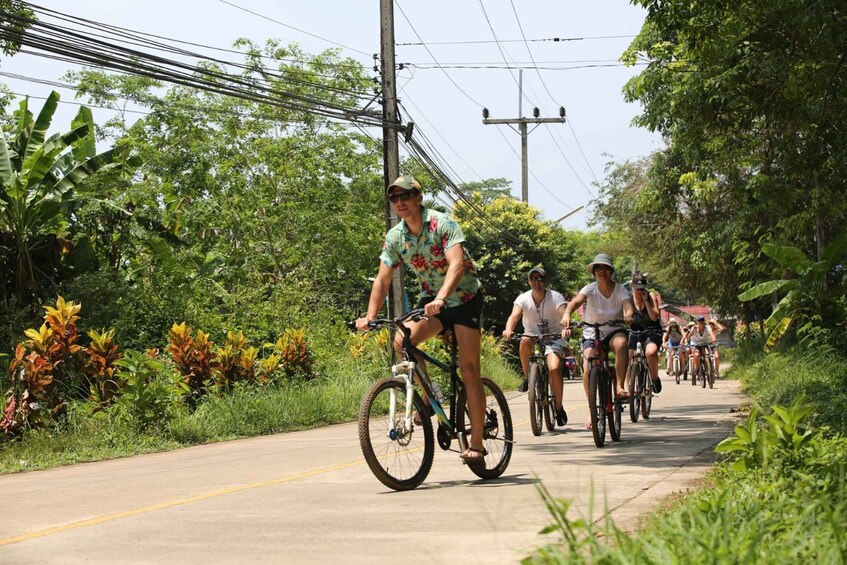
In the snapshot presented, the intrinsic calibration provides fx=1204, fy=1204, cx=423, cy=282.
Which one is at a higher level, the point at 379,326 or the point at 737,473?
the point at 379,326

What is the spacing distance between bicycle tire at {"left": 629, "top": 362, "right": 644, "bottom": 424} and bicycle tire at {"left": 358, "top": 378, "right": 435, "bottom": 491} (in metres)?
7.15

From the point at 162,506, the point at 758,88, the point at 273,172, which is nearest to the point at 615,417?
the point at 758,88

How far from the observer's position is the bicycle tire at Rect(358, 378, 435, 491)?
8.19 m

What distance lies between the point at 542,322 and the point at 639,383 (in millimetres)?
2309

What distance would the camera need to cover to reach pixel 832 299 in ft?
67.2

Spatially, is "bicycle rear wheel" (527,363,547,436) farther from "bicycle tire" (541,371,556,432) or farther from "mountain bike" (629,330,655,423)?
"mountain bike" (629,330,655,423)

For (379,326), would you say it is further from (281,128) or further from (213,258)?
(281,128)

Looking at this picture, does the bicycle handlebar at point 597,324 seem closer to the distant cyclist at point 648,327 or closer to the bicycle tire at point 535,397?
the bicycle tire at point 535,397

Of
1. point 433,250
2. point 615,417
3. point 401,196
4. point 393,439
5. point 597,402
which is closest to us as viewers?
point 393,439

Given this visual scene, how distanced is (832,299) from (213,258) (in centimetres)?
1362

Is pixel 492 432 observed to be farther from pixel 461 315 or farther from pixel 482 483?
pixel 461 315

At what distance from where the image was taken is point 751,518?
16.6 ft

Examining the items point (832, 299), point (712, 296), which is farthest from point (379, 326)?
point (712, 296)

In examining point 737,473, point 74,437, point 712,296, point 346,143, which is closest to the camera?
point 737,473
